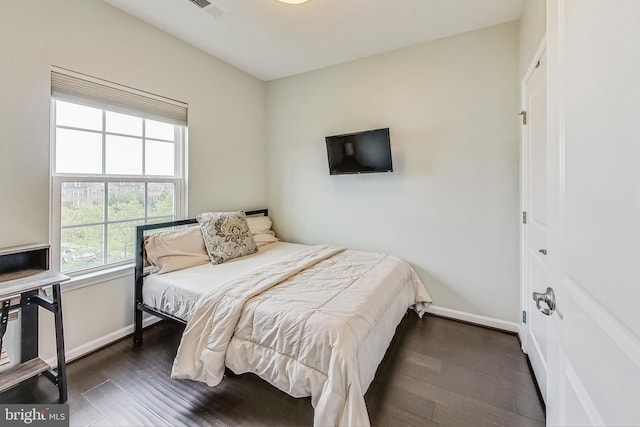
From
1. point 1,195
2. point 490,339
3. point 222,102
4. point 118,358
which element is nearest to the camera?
point 1,195

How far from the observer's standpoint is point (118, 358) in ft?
6.72

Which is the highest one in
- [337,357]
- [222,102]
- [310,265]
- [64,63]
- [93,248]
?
[222,102]

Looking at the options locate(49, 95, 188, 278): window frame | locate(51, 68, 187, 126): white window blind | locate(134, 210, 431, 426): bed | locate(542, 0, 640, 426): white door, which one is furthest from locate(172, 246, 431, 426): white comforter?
locate(51, 68, 187, 126): white window blind

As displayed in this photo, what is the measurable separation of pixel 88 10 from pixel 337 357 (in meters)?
2.91

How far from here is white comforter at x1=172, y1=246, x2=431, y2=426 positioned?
51.0 inches

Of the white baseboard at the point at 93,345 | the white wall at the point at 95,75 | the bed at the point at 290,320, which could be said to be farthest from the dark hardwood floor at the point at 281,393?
the white wall at the point at 95,75

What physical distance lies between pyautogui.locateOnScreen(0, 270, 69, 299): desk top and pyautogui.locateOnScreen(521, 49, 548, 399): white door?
9.00ft

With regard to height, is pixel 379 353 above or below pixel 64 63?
below

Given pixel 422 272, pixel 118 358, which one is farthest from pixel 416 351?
pixel 118 358

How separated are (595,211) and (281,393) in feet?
5.89

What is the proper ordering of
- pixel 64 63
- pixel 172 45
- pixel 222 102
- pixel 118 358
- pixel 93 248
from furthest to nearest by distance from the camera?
pixel 222 102 → pixel 172 45 → pixel 93 248 → pixel 118 358 → pixel 64 63

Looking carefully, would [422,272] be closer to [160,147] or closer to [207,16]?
[160,147]

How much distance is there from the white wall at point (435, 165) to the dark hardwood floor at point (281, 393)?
0.72 meters

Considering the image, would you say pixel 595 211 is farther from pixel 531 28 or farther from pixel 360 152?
pixel 360 152
